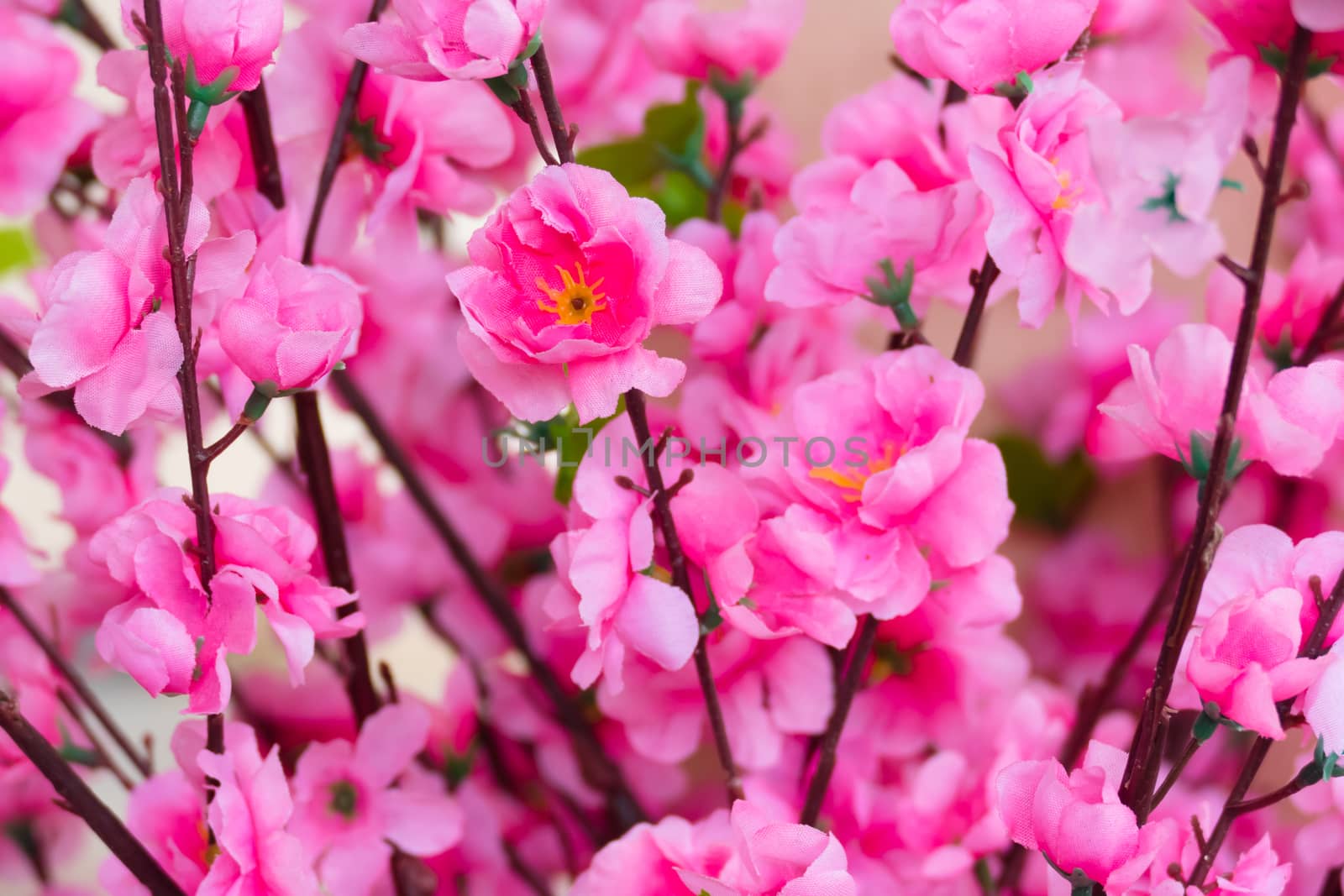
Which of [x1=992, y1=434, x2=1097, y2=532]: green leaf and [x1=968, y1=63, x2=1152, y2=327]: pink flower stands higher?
[x1=968, y1=63, x2=1152, y2=327]: pink flower

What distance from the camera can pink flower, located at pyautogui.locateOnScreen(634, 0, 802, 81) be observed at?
17.8 inches

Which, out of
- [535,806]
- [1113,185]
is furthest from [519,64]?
[535,806]

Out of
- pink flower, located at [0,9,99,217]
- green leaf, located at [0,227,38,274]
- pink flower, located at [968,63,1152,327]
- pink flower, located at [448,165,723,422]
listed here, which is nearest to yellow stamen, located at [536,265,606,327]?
pink flower, located at [448,165,723,422]

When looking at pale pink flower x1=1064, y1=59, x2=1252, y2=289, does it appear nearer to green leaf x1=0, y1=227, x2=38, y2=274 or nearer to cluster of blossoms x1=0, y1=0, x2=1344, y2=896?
cluster of blossoms x1=0, y1=0, x2=1344, y2=896

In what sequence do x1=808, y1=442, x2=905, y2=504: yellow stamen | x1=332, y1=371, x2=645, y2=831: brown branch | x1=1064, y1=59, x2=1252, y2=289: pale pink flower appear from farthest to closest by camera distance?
x1=332, y1=371, x2=645, y2=831: brown branch < x1=808, y1=442, x2=905, y2=504: yellow stamen < x1=1064, y1=59, x2=1252, y2=289: pale pink flower

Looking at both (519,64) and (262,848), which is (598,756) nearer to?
(262,848)

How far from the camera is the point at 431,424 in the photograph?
0.56 metres

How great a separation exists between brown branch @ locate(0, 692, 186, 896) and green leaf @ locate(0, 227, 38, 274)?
1.54 feet

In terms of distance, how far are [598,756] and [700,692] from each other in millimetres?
84

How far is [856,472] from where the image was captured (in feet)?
1.19

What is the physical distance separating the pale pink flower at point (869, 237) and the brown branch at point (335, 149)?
0.47 ft

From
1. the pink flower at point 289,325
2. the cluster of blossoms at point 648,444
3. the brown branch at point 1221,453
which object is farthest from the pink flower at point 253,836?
the brown branch at point 1221,453

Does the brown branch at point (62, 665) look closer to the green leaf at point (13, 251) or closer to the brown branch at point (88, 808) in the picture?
the brown branch at point (88, 808)

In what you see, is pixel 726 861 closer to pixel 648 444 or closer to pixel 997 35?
pixel 648 444
